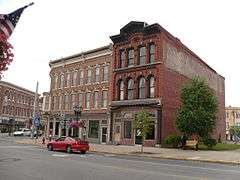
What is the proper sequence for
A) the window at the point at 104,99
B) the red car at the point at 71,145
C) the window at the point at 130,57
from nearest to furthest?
1. the red car at the point at 71,145
2. the window at the point at 130,57
3. the window at the point at 104,99

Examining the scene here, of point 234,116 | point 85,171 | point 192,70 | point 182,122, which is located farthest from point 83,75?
point 234,116

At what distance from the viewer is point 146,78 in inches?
1660

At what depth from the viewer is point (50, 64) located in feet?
196

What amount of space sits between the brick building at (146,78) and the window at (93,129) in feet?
12.2

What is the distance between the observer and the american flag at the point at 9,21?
918 cm

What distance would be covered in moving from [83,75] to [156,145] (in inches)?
685

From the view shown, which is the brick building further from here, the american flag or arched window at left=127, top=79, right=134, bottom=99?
the american flag

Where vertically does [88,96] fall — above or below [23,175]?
above

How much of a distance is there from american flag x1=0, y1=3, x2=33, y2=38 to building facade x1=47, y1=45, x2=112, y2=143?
36384 mm

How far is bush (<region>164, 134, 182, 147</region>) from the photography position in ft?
124

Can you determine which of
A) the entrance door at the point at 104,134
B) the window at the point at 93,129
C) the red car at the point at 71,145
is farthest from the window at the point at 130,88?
the red car at the point at 71,145

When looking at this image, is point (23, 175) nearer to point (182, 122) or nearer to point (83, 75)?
point (182, 122)

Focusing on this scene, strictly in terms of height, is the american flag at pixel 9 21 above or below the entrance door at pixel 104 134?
above

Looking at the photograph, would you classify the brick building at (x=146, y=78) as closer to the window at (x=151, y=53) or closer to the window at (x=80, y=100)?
the window at (x=151, y=53)
